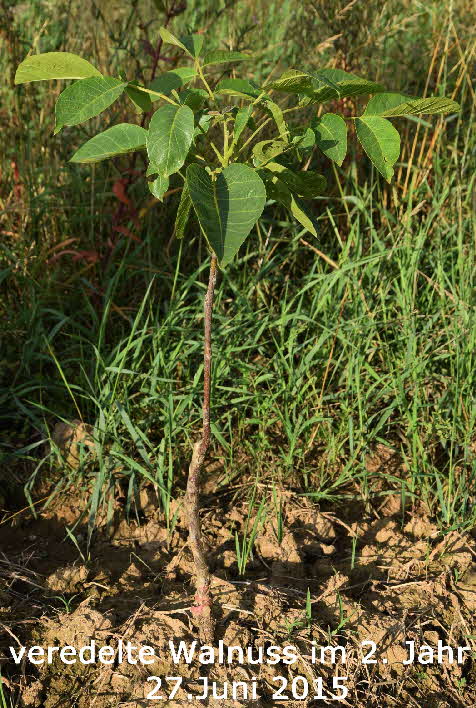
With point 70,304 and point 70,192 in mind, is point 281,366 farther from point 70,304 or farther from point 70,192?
point 70,192

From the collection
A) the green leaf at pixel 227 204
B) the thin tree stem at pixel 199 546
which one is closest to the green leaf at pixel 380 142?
the green leaf at pixel 227 204

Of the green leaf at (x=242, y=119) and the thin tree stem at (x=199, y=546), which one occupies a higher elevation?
the green leaf at (x=242, y=119)

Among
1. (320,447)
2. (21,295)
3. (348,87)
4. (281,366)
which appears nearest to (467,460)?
(320,447)

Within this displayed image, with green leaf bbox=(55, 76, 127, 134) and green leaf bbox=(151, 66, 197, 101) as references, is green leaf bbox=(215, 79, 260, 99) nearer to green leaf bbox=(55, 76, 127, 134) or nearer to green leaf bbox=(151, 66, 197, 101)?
green leaf bbox=(151, 66, 197, 101)

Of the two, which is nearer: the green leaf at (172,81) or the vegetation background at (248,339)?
the green leaf at (172,81)

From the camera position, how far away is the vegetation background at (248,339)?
2.30 metres

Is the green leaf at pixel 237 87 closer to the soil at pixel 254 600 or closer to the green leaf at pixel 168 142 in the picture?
the green leaf at pixel 168 142

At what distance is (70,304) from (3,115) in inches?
34.4

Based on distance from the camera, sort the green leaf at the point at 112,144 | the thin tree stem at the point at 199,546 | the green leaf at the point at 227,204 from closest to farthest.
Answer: the green leaf at the point at 227,204, the green leaf at the point at 112,144, the thin tree stem at the point at 199,546

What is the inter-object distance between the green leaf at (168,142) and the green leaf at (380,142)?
324mm

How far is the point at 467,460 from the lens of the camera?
2291 mm

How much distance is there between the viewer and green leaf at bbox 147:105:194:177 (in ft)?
4.08

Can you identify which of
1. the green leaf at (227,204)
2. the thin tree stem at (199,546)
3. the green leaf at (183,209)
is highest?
the green leaf at (227,204)

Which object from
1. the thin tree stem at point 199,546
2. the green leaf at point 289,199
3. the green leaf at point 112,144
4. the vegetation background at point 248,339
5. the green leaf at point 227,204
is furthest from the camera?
the vegetation background at point 248,339
